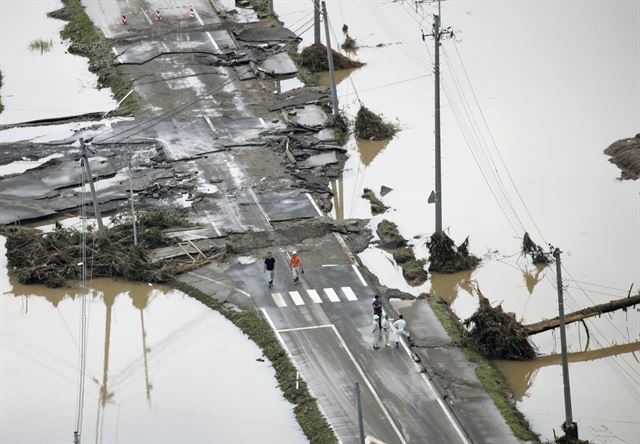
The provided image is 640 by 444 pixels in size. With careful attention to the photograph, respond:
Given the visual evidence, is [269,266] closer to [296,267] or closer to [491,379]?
[296,267]

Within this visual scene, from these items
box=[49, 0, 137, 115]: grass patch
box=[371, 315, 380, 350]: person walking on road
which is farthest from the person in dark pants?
box=[49, 0, 137, 115]: grass patch

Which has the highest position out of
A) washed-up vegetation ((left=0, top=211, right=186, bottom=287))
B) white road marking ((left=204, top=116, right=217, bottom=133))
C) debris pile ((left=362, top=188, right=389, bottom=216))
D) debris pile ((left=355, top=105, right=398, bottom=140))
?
white road marking ((left=204, top=116, right=217, bottom=133))

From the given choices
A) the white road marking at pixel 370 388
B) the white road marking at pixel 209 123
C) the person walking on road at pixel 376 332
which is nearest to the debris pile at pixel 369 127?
the white road marking at pixel 209 123

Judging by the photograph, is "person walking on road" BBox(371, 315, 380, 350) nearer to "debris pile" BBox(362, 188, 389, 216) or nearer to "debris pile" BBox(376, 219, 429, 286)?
"debris pile" BBox(376, 219, 429, 286)

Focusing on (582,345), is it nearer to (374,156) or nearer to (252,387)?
(252,387)

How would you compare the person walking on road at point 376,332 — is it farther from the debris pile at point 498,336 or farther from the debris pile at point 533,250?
the debris pile at point 533,250
